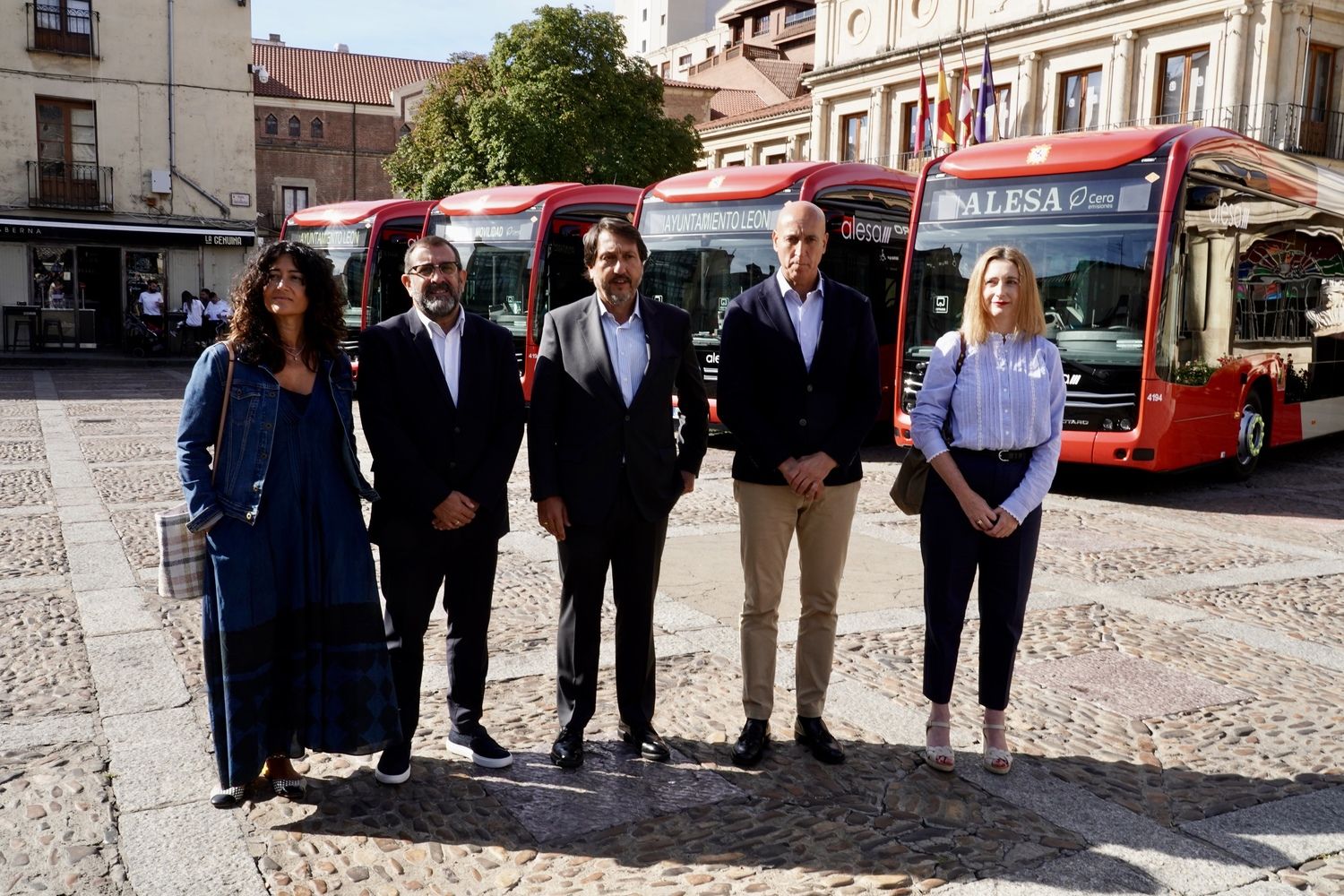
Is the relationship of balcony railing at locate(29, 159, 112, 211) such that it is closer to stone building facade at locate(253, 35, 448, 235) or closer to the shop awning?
the shop awning

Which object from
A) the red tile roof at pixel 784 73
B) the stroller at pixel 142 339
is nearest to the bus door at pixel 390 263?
the stroller at pixel 142 339

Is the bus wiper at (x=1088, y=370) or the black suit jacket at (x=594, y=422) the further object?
the bus wiper at (x=1088, y=370)

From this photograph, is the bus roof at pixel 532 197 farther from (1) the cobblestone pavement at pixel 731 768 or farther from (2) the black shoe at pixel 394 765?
(2) the black shoe at pixel 394 765

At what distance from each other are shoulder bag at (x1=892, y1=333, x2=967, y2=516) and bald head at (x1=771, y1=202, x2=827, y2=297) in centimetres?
59

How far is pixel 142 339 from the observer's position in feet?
87.6

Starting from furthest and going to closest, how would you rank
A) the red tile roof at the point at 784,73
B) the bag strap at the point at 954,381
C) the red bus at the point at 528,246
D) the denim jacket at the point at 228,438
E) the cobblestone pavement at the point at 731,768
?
the red tile roof at the point at 784,73 → the red bus at the point at 528,246 → the bag strap at the point at 954,381 → the denim jacket at the point at 228,438 → the cobblestone pavement at the point at 731,768

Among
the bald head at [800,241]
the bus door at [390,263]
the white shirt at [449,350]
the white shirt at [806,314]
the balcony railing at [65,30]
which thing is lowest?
the white shirt at [449,350]

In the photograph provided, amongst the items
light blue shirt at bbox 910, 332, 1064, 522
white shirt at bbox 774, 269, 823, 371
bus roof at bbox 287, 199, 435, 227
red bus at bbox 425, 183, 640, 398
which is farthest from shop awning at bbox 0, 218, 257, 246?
light blue shirt at bbox 910, 332, 1064, 522

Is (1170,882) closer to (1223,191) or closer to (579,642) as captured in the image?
(579,642)

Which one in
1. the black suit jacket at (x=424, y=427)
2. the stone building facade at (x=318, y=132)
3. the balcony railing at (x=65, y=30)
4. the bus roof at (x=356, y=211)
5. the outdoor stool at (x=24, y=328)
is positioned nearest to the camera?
the black suit jacket at (x=424, y=427)

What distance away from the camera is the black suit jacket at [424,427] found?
12.7ft

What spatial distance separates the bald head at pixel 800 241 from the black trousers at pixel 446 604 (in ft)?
4.62

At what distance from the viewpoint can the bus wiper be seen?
989cm

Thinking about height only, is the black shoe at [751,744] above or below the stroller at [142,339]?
below
